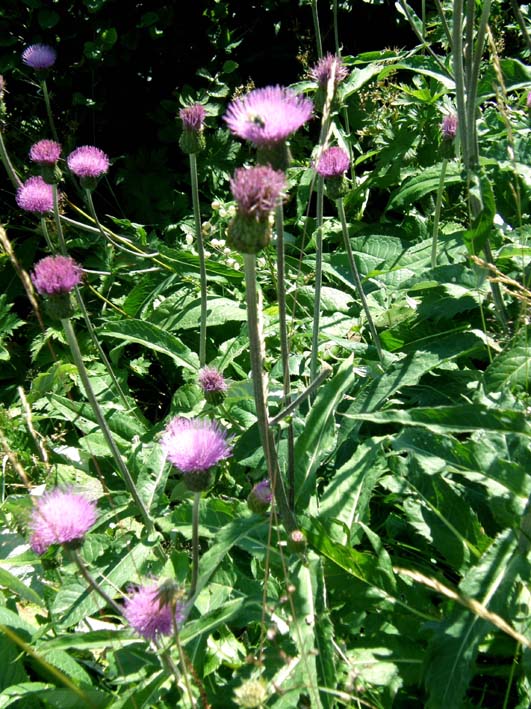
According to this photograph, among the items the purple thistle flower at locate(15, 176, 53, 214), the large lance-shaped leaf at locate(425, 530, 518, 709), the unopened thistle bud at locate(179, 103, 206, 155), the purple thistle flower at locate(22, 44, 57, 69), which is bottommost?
the large lance-shaped leaf at locate(425, 530, 518, 709)

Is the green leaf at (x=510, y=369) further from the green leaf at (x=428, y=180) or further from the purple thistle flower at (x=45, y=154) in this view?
the purple thistle flower at (x=45, y=154)

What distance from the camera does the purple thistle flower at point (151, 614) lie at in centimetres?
159

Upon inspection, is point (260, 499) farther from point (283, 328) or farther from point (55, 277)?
point (55, 277)

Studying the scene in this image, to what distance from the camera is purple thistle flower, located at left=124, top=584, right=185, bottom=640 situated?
5.23ft

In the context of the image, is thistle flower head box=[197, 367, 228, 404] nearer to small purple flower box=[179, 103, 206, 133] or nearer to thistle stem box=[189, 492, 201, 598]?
thistle stem box=[189, 492, 201, 598]

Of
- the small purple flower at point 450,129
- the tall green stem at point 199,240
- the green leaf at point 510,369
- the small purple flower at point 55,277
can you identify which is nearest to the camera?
the small purple flower at point 55,277

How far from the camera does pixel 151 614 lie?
1.61m

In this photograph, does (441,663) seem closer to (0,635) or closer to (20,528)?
(0,635)

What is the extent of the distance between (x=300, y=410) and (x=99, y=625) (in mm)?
978

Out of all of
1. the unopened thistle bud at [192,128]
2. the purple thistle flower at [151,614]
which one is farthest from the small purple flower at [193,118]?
the purple thistle flower at [151,614]

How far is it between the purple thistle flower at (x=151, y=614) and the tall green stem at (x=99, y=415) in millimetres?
526

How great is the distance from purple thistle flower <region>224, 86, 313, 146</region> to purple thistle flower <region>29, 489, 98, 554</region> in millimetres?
932

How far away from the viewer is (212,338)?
3.57 metres

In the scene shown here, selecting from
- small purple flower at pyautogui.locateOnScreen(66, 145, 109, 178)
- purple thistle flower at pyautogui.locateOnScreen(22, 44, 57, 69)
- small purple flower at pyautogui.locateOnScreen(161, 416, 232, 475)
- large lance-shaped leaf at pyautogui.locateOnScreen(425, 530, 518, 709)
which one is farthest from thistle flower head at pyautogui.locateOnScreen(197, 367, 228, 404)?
purple thistle flower at pyautogui.locateOnScreen(22, 44, 57, 69)
